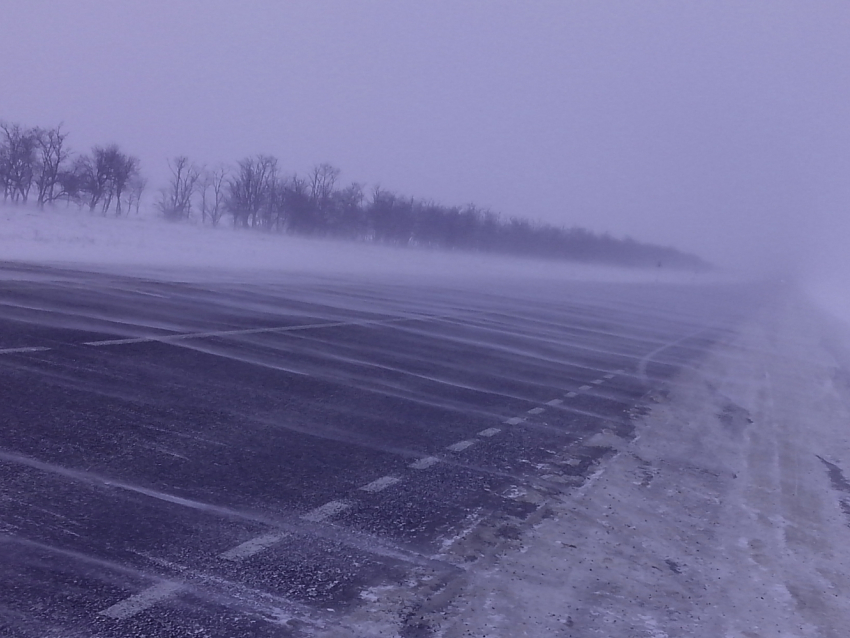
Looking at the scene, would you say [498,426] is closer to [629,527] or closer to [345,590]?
[629,527]

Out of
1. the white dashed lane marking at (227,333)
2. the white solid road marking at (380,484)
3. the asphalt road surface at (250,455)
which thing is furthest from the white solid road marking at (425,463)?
the white dashed lane marking at (227,333)

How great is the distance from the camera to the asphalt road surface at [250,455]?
4410 millimetres

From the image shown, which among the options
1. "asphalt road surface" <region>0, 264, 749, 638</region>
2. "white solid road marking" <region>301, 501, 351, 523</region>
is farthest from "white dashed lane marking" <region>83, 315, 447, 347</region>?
"white solid road marking" <region>301, 501, 351, 523</region>

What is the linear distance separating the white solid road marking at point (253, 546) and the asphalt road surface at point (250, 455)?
0.01 meters

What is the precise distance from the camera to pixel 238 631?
4.02 metres

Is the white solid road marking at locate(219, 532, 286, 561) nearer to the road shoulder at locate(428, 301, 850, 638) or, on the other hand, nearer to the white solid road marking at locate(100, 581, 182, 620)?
the white solid road marking at locate(100, 581, 182, 620)

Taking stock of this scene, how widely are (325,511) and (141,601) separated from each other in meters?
Result: 1.80

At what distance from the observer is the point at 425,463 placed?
24.0 feet

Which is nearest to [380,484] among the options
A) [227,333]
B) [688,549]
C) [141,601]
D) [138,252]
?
[688,549]

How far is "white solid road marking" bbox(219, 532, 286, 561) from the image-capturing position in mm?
4867

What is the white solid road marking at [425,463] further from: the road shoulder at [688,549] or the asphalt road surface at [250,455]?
the road shoulder at [688,549]

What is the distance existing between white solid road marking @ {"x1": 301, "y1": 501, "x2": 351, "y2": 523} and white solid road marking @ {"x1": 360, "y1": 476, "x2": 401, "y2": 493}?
0.39 metres

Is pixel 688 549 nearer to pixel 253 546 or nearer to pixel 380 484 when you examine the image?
pixel 380 484

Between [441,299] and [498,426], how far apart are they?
703 inches
